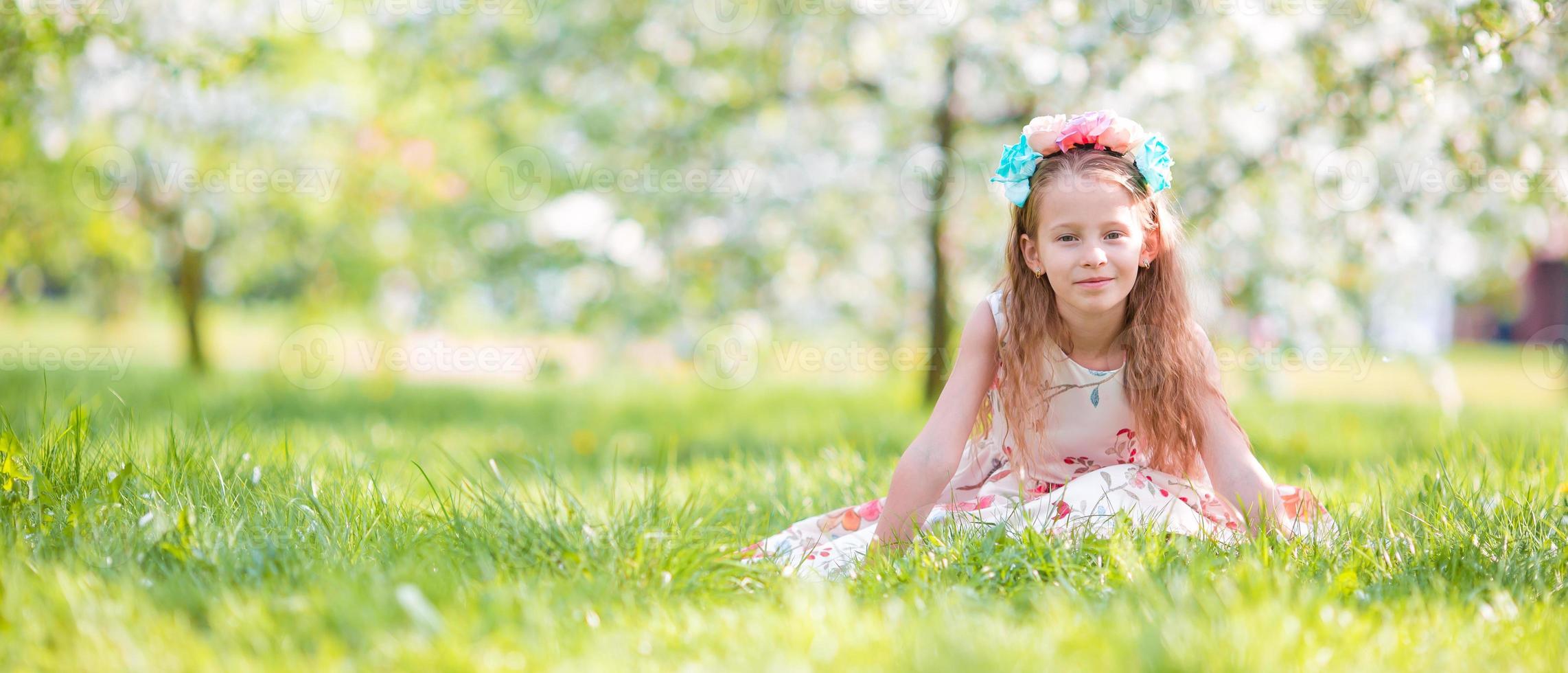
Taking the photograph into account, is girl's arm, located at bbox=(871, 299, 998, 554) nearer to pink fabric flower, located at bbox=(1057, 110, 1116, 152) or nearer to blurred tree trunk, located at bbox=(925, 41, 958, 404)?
pink fabric flower, located at bbox=(1057, 110, 1116, 152)

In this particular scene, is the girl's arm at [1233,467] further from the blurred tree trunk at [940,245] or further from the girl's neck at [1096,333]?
the blurred tree trunk at [940,245]

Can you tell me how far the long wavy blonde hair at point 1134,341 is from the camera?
8.41 ft

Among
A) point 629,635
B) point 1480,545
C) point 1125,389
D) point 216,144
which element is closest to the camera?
point 629,635

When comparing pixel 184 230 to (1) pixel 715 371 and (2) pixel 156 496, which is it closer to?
(1) pixel 715 371

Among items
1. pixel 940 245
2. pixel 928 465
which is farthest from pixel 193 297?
pixel 928 465

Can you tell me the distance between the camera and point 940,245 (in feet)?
20.5

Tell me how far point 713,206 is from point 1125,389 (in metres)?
4.05

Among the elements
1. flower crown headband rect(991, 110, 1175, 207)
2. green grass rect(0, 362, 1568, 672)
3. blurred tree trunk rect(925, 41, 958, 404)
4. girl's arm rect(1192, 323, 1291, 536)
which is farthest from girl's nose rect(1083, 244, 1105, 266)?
blurred tree trunk rect(925, 41, 958, 404)

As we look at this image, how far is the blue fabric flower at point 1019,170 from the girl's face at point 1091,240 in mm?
104

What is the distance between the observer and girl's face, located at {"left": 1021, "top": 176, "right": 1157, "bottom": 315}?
2.45m

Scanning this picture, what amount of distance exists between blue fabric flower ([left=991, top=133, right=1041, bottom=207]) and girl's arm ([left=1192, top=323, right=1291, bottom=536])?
576mm

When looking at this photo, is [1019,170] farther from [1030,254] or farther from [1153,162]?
[1153,162]

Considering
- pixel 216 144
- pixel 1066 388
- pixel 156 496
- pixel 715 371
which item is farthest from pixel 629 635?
pixel 216 144

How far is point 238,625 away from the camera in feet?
5.31
